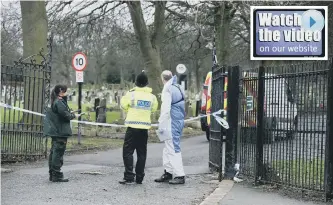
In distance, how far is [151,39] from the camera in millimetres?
26203

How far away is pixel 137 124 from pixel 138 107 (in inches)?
11.6

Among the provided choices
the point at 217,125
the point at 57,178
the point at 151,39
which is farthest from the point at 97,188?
the point at 151,39

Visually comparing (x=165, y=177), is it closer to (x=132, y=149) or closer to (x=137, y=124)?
(x=132, y=149)

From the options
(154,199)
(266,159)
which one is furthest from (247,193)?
(154,199)

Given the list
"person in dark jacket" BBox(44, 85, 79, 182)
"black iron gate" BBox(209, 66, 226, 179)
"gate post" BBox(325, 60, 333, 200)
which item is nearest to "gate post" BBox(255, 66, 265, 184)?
"black iron gate" BBox(209, 66, 226, 179)

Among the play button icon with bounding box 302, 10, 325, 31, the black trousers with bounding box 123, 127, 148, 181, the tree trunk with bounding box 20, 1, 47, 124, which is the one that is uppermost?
the tree trunk with bounding box 20, 1, 47, 124

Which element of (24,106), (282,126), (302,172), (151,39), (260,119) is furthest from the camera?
(151,39)

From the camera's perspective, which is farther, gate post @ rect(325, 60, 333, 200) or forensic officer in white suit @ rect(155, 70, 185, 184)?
forensic officer in white suit @ rect(155, 70, 185, 184)

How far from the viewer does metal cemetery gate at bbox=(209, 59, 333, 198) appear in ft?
24.0

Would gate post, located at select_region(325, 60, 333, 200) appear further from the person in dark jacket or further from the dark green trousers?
the dark green trousers

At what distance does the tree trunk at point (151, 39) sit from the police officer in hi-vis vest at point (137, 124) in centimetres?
1478

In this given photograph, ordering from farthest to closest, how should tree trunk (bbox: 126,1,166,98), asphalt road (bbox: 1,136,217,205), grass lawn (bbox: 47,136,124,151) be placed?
tree trunk (bbox: 126,1,166,98)
grass lawn (bbox: 47,136,124,151)
asphalt road (bbox: 1,136,217,205)
